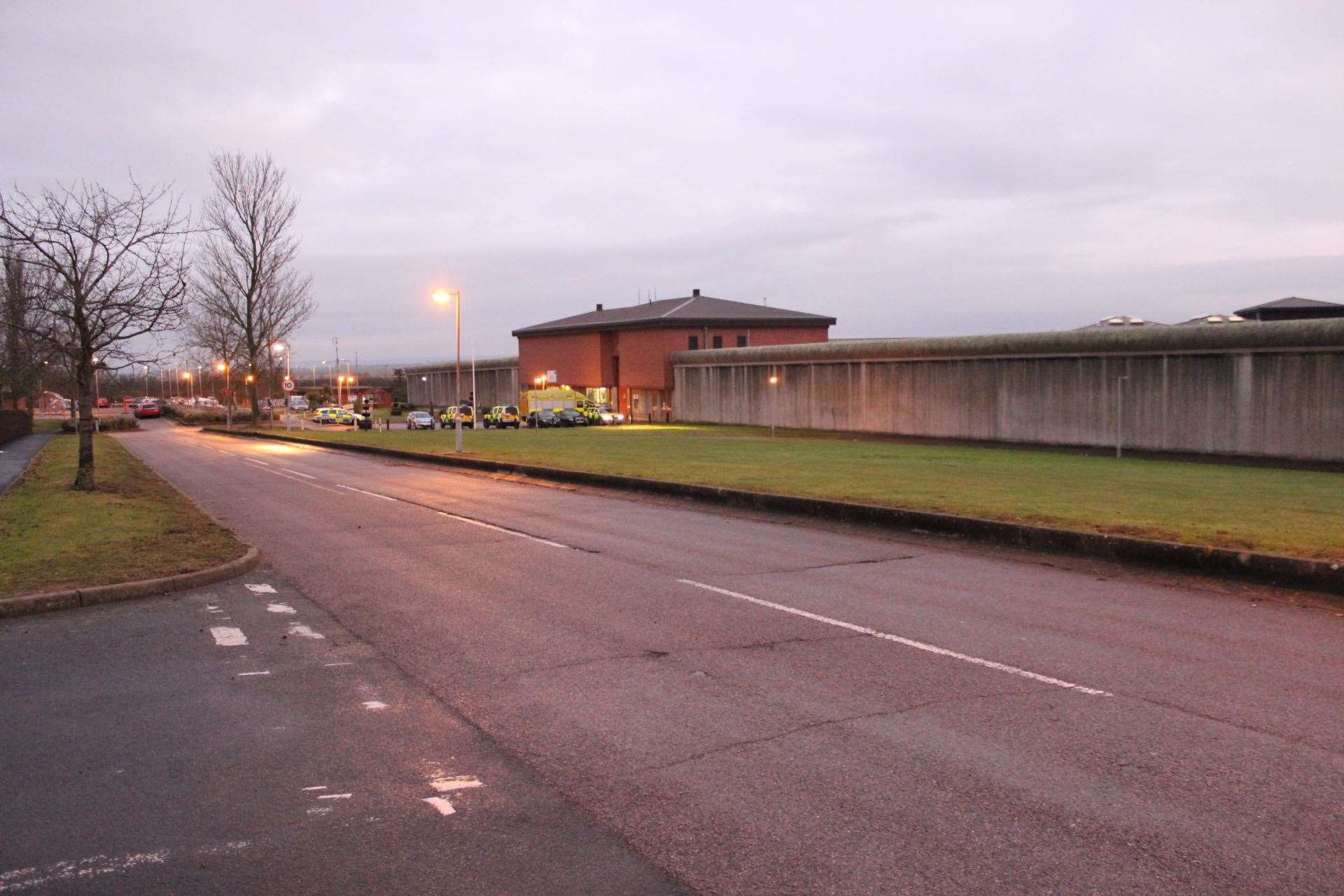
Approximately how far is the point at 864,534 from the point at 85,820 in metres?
11.0

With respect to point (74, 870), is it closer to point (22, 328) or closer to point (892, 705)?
point (892, 705)

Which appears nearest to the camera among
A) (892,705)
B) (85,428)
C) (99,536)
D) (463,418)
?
(892,705)

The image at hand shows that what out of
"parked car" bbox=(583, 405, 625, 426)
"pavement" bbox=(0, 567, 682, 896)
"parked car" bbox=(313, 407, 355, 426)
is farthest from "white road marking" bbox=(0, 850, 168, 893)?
"parked car" bbox=(313, 407, 355, 426)

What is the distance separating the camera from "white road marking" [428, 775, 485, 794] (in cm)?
490

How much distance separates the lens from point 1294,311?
46.4 m

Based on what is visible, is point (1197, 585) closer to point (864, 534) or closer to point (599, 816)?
point (864, 534)

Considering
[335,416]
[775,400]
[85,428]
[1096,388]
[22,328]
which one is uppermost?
[22,328]

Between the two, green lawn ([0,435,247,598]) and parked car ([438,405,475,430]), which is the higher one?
parked car ([438,405,475,430])

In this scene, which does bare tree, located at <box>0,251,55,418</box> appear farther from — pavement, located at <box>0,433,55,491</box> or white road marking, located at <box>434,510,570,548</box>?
white road marking, located at <box>434,510,570,548</box>

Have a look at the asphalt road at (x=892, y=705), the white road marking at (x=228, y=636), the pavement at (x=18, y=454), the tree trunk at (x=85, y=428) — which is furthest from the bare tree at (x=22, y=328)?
the asphalt road at (x=892, y=705)

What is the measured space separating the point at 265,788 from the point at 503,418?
5842 centimetres

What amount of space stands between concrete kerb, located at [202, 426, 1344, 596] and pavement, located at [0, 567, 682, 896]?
822cm

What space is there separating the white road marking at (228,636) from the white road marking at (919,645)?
163 inches

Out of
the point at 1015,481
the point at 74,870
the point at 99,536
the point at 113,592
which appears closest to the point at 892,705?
the point at 74,870
